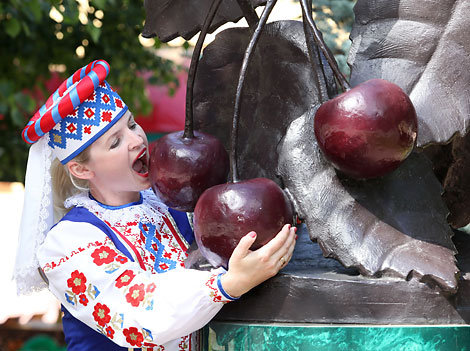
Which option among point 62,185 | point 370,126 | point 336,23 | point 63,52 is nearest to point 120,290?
point 62,185

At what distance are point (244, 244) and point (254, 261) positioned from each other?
0.03 meters

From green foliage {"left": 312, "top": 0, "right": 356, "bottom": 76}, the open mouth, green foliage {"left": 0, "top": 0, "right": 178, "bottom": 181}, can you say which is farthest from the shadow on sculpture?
green foliage {"left": 0, "top": 0, "right": 178, "bottom": 181}

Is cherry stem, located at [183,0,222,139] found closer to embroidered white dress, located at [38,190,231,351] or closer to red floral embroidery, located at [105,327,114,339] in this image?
embroidered white dress, located at [38,190,231,351]

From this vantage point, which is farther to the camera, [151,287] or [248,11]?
[248,11]

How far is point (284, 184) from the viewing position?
3.47ft

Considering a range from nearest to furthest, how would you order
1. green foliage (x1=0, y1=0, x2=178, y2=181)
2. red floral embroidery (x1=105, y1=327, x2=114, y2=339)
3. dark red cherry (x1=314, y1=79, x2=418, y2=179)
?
dark red cherry (x1=314, y1=79, x2=418, y2=179)
red floral embroidery (x1=105, y1=327, x2=114, y2=339)
green foliage (x1=0, y1=0, x2=178, y2=181)

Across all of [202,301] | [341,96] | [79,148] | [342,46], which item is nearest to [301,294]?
[202,301]

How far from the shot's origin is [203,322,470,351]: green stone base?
100 centimetres

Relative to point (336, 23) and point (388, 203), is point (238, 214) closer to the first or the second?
point (388, 203)

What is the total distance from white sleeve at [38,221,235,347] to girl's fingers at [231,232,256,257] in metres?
0.08

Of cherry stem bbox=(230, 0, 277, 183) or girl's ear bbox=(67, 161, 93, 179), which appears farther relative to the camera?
girl's ear bbox=(67, 161, 93, 179)

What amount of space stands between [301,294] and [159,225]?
16.5 inches

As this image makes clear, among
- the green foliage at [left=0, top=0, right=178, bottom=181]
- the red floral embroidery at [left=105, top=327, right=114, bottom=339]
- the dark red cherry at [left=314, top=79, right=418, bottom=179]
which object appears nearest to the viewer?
the dark red cherry at [left=314, top=79, right=418, bottom=179]

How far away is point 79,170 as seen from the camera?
52.9 inches
